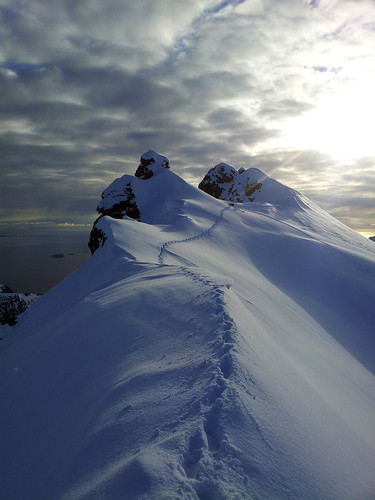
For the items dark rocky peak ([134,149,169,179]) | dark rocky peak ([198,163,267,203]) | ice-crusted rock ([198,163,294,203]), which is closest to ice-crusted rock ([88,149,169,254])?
dark rocky peak ([134,149,169,179])

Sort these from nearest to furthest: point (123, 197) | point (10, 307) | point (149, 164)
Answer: point (123, 197) → point (10, 307) → point (149, 164)

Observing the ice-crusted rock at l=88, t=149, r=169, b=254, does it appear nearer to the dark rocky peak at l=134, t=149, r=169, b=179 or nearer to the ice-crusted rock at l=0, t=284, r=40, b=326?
the dark rocky peak at l=134, t=149, r=169, b=179

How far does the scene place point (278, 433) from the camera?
3018mm

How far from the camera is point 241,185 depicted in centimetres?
5412

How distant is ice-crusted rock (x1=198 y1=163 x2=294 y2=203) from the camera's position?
48312mm

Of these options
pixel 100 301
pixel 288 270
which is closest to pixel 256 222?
pixel 288 270

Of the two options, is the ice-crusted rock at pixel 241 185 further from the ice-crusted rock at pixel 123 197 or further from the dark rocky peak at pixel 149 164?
the ice-crusted rock at pixel 123 197

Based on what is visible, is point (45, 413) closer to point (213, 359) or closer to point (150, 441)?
point (150, 441)

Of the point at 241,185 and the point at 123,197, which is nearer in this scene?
the point at 123,197

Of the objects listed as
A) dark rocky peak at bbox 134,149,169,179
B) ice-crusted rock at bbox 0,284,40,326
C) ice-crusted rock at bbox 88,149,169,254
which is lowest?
ice-crusted rock at bbox 0,284,40,326

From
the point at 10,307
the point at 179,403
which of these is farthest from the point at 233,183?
the point at 179,403

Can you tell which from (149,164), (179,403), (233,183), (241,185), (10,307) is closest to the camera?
(179,403)

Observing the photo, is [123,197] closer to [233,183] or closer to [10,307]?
[10,307]

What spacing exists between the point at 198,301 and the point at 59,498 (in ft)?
13.4
